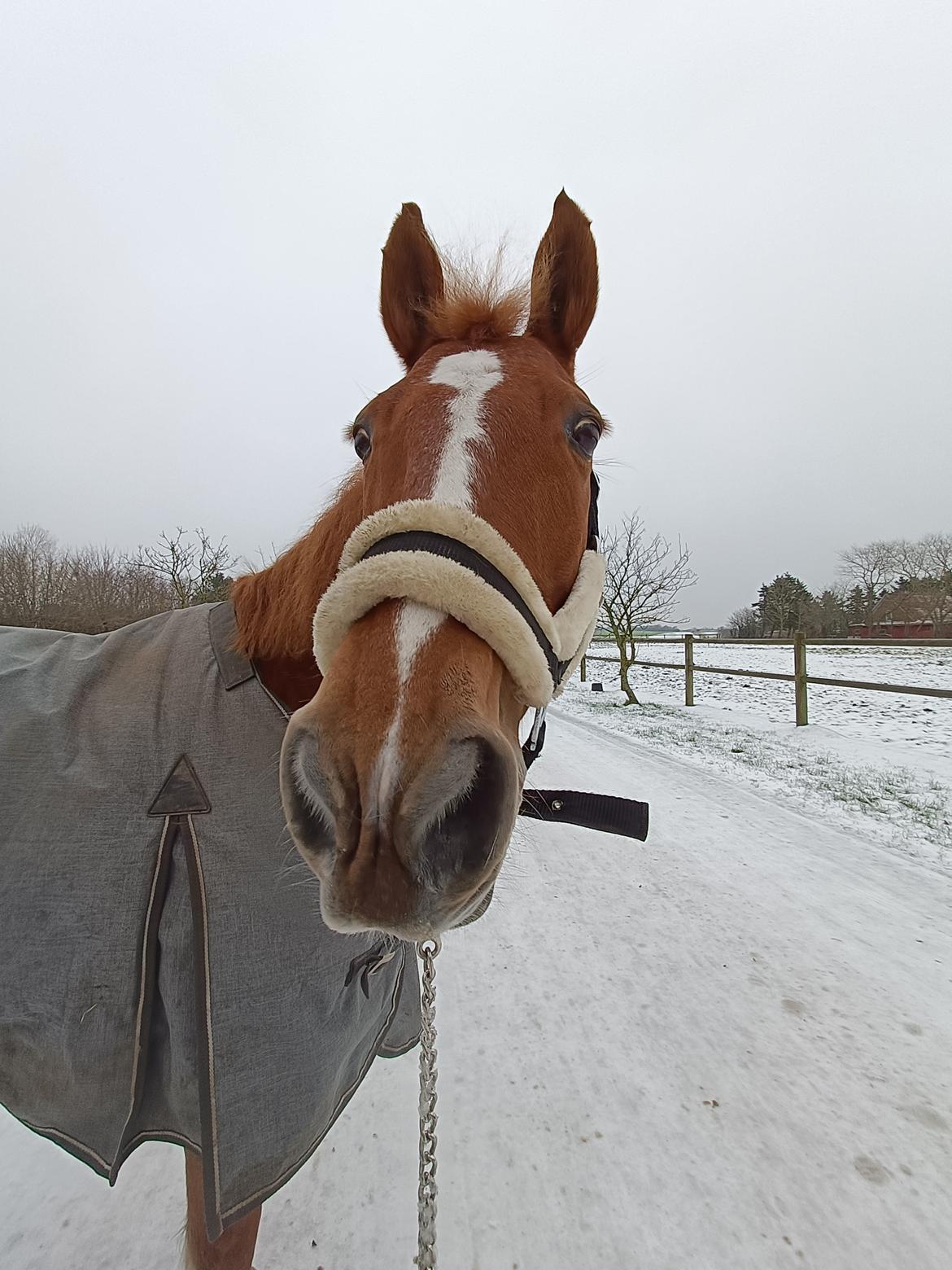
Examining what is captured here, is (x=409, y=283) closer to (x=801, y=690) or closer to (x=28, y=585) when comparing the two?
(x=801, y=690)

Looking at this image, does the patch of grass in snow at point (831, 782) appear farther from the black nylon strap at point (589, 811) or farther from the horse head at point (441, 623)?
the horse head at point (441, 623)

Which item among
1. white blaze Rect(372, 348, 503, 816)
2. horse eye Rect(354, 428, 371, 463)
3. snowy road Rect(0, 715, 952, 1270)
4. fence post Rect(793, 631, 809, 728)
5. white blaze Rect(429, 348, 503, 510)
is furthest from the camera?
fence post Rect(793, 631, 809, 728)

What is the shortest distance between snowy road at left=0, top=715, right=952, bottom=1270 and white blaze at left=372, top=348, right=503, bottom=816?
72.4 inches

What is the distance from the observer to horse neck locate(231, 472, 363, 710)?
141 cm

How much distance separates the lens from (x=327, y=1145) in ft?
6.68

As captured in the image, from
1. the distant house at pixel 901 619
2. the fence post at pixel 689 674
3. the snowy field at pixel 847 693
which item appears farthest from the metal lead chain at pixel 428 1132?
the distant house at pixel 901 619

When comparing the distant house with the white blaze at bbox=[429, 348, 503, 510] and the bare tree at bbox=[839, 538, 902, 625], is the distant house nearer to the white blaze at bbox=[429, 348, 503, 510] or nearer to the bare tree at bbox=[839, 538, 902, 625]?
the bare tree at bbox=[839, 538, 902, 625]

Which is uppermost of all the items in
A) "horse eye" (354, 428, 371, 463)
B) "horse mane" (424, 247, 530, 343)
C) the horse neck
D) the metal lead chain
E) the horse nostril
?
"horse mane" (424, 247, 530, 343)

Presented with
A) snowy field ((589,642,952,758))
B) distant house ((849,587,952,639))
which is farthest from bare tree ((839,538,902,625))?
snowy field ((589,642,952,758))

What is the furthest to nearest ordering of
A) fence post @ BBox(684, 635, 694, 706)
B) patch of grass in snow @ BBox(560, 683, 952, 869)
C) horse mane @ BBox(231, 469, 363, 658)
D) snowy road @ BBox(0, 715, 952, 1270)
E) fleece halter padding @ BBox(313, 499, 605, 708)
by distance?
fence post @ BBox(684, 635, 694, 706) < patch of grass in snow @ BBox(560, 683, 952, 869) < snowy road @ BBox(0, 715, 952, 1270) < horse mane @ BBox(231, 469, 363, 658) < fleece halter padding @ BBox(313, 499, 605, 708)

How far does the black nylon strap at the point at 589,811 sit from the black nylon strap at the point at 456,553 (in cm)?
77

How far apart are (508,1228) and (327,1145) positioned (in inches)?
27.6

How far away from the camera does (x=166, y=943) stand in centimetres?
122

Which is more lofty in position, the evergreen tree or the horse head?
the evergreen tree
